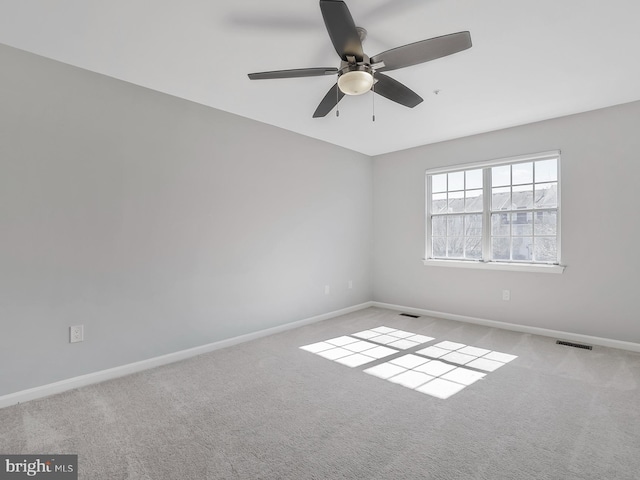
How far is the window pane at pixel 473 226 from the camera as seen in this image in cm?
428

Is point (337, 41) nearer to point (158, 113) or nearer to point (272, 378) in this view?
point (158, 113)

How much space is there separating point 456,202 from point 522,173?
0.85m

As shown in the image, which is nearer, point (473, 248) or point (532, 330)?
point (532, 330)

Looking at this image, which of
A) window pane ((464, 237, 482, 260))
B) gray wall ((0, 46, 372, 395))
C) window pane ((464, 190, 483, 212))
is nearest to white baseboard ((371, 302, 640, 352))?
window pane ((464, 237, 482, 260))

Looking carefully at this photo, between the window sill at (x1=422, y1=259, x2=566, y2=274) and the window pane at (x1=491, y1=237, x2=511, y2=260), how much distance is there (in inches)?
4.0

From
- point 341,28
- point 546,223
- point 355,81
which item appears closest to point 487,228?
point 546,223

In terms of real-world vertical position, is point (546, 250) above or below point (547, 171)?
below

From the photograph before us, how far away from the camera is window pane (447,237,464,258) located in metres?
4.44

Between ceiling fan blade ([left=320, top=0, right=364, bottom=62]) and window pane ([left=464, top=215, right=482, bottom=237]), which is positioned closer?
ceiling fan blade ([left=320, top=0, right=364, bottom=62])

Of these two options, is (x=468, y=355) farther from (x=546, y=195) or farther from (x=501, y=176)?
(x=501, y=176)

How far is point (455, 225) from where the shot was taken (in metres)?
4.49

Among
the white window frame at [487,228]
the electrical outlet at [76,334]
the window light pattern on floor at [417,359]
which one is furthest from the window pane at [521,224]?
the electrical outlet at [76,334]

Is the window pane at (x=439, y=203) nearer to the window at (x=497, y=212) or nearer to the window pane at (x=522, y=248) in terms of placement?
the window at (x=497, y=212)

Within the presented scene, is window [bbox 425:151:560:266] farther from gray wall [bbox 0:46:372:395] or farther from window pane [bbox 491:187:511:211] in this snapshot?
gray wall [bbox 0:46:372:395]
